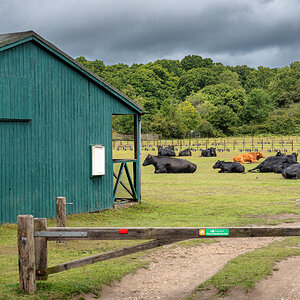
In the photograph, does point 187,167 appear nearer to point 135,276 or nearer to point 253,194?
point 253,194

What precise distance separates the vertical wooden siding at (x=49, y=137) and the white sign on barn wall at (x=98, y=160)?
0.18m

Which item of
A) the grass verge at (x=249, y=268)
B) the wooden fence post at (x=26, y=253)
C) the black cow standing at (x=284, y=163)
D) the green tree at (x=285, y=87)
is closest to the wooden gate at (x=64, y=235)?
the wooden fence post at (x=26, y=253)

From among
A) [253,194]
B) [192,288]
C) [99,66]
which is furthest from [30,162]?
[99,66]

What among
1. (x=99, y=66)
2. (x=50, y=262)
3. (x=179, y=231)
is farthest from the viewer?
(x=99, y=66)

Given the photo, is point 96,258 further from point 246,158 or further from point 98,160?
point 246,158

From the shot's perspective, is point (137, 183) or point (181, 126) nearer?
point (137, 183)

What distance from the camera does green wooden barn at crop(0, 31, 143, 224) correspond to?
13.7 m

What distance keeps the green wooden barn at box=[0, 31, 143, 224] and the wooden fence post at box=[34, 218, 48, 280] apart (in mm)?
6469

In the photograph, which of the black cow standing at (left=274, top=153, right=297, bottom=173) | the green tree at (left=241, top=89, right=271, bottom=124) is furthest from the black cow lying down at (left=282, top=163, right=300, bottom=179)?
the green tree at (left=241, top=89, right=271, bottom=124)

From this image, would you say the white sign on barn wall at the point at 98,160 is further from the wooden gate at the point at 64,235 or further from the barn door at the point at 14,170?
the wooden gate at the point at 64,235

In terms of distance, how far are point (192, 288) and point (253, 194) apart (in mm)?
14074

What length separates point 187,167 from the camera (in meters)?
33.2

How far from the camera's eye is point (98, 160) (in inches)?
626

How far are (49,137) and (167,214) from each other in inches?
191
